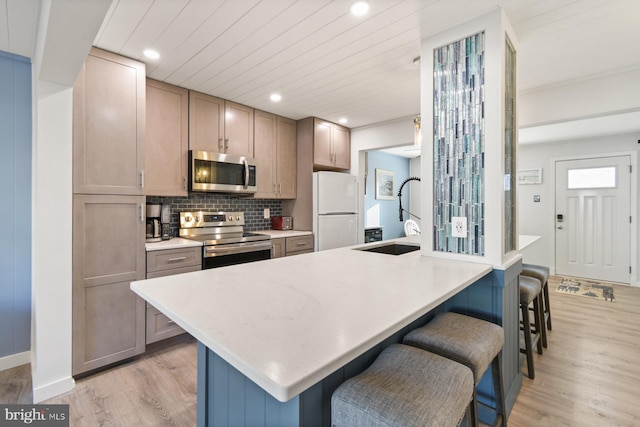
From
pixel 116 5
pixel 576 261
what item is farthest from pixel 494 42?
pixel 576 261

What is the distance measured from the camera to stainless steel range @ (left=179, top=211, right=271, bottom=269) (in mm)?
2791

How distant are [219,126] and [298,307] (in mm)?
2647

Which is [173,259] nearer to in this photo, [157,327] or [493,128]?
[157,327]

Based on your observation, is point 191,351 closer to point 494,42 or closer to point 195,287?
point 195,287

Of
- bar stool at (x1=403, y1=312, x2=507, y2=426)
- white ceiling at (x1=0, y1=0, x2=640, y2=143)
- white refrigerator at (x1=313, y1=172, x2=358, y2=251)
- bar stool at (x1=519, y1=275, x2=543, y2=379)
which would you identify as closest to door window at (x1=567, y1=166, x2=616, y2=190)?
white ceiling at (x1=0, y1=0, x2=640, y2=143)

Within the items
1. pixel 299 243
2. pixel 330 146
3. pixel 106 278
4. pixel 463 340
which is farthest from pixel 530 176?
pixel 106 278

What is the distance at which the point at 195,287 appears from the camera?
1210 mm

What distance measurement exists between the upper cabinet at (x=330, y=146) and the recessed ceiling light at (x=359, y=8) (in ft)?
6.86

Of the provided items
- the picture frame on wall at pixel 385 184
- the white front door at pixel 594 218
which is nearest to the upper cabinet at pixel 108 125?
the picture frame on wall at pixel 385 184

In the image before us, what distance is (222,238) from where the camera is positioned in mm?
3059

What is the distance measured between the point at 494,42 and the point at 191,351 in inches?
121

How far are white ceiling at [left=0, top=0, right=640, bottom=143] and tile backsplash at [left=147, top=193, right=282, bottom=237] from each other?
1.11m

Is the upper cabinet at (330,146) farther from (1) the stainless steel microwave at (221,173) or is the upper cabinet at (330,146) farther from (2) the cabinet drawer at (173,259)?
(2) the cabinet drawer at (173,259)

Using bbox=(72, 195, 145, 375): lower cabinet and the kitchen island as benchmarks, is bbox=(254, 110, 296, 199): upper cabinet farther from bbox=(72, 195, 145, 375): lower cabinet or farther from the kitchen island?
the kitchen island
